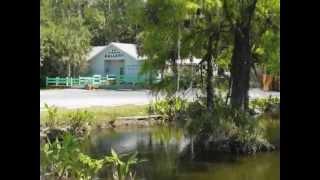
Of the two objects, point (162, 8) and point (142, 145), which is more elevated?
point (162, 8)

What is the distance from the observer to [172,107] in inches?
150

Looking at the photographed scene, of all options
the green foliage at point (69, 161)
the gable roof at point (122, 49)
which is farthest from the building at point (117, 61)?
the green foliage at point (69, 161)

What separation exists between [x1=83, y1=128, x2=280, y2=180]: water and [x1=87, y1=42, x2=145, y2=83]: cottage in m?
0.47

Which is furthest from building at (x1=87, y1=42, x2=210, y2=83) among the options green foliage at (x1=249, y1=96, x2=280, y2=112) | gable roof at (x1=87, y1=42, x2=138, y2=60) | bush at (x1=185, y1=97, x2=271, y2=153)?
green foliage at (x1=249, y1=96, x2=280, y2=112)

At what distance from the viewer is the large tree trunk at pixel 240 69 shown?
3.75 metres

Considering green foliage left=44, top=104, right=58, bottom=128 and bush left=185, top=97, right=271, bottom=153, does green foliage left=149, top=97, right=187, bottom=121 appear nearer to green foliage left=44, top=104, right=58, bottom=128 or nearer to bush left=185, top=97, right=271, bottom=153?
bush left=185, top=97, right=271, bottom=153

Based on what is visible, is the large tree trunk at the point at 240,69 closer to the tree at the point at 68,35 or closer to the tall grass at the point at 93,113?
the tall grass at the point at 93,113

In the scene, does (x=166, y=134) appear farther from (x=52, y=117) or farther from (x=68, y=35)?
(x=68, y=35)

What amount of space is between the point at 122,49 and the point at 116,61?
11 centimetres
